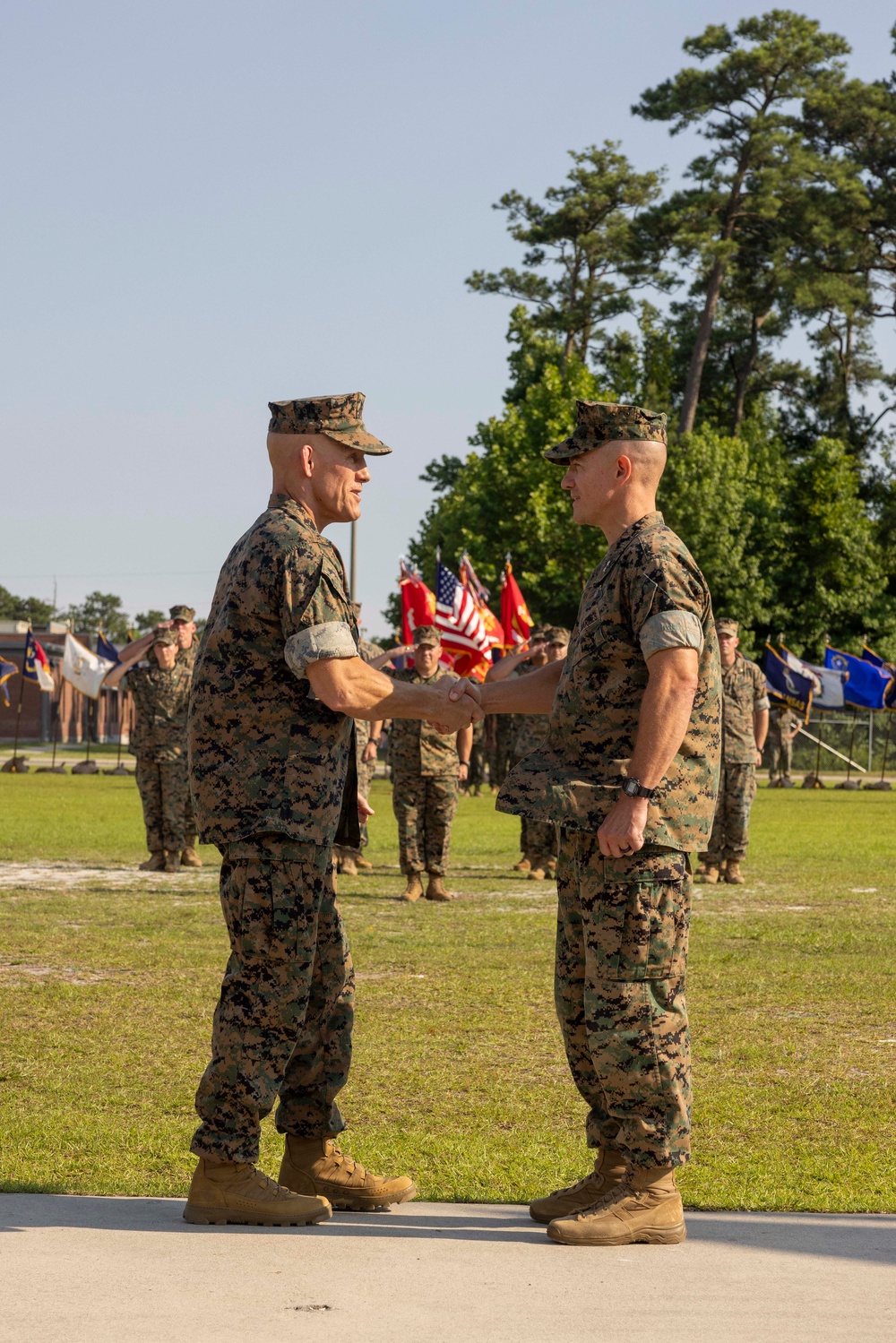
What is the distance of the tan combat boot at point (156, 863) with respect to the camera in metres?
15.9

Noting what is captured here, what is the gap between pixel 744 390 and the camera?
191 ft

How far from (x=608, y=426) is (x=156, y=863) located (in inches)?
471

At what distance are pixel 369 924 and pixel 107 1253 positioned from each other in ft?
25.2

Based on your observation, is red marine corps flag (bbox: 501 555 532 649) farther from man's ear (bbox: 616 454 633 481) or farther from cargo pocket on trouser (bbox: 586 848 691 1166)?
cargo pocket on trouser (bbox: 586 848 691 1166)

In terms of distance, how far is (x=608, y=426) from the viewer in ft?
15.7

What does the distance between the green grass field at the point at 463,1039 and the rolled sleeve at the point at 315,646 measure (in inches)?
69.6

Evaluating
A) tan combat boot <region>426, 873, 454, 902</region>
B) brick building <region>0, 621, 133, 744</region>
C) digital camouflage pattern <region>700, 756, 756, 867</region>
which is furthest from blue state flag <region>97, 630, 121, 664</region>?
tan combat boot <region>426, 873, 454, 902</region>

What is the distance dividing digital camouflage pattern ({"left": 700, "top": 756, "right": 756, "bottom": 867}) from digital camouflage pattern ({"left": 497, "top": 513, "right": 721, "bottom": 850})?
35.1ft

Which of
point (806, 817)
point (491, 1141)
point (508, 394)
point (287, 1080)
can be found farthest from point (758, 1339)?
point (508, 394)

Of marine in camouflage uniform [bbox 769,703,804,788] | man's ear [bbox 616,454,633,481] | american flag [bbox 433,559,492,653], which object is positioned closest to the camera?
man's ear [bbox 616,454,633,481]

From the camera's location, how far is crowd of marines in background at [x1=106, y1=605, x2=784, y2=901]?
45.5ft

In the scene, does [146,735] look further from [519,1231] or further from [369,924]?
[519,1231]

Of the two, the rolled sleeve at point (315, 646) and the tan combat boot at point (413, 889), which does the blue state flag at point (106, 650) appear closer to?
the tan combat boot at point (413, 889)

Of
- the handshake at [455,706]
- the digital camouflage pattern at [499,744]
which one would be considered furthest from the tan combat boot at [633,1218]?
the digital camouflage pattern at [499,744]
